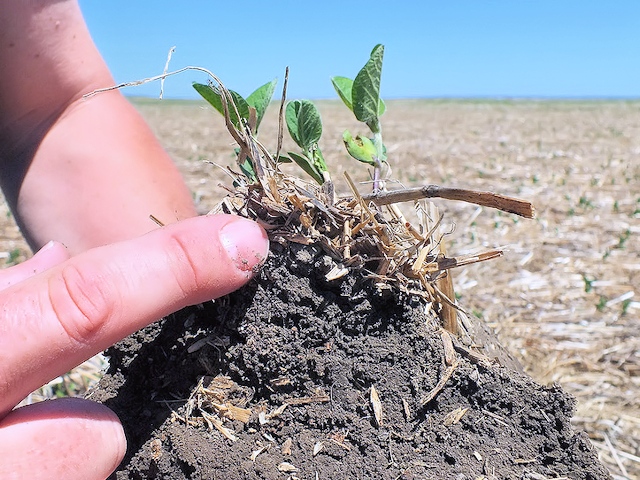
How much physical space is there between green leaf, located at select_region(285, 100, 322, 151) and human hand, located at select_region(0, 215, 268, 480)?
0.28 meters

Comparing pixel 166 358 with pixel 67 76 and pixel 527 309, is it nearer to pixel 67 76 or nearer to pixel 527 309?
pixel 67 76

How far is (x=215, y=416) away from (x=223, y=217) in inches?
16.1

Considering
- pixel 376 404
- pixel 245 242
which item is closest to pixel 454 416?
pixel 376 404

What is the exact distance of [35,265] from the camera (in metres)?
1.34

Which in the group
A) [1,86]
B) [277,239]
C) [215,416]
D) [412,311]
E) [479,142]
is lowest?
[479,142]

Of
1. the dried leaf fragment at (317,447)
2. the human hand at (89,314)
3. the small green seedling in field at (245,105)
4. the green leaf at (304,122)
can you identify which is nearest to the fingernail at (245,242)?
the human hand at (89,314)

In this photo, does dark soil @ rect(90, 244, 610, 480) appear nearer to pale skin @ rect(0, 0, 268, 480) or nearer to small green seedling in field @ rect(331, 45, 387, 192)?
pale skin @ rect(0, 0, 268, 480)

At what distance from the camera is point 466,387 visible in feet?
3.77

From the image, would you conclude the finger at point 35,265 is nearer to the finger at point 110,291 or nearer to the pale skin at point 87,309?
the pale skin at point 87,309

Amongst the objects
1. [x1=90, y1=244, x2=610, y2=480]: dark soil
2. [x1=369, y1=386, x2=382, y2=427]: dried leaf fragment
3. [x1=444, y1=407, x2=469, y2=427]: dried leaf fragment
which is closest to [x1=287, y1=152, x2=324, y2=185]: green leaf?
[x1=90, y1=244, x2=610, y2=480]: dark soil

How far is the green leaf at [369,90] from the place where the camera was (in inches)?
46.3

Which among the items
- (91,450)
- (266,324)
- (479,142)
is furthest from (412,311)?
(479,142)

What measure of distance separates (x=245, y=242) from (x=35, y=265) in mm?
655

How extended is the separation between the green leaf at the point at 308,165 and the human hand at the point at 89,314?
0.24 m
